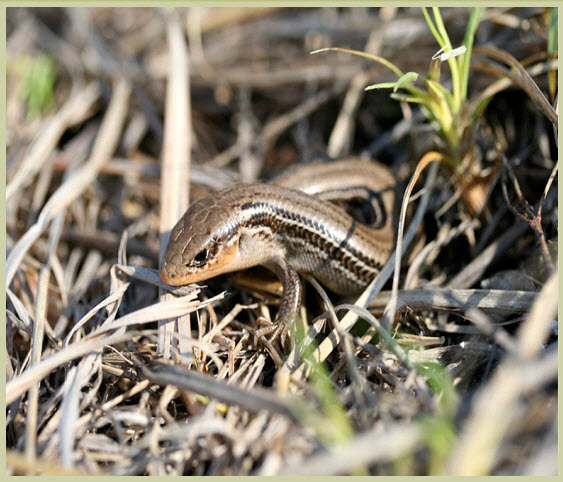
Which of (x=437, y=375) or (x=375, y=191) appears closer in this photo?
(x=437, y=375)

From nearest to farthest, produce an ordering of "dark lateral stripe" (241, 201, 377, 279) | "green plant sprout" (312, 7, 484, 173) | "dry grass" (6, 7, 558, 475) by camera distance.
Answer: "dry grass" (6, 7, 558, 475) → "green plant sprout" (312, 7, 484, 173) → "dark lateral stripe" (241, 201, 377, 279)

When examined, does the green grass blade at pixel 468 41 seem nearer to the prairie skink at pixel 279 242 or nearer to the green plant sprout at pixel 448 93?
the green plant sprout at pixel 448 93

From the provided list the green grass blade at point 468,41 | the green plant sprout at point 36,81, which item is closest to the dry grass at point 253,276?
the green plant sprout at point 36,81

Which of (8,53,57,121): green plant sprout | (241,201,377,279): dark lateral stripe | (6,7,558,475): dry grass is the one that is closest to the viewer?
(6,7,558,475): dry grass

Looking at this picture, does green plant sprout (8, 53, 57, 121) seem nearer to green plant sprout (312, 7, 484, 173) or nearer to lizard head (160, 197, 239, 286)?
lizard head (160, 197, 239, 286)

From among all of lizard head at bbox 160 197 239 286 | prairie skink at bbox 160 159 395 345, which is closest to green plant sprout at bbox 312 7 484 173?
prairie skink at bbox 160 159 395 345

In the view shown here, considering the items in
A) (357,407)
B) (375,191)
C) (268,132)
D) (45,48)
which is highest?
(45,48)

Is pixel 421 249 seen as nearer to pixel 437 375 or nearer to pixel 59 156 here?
pixel 437 375

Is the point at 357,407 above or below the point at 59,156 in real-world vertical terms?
below

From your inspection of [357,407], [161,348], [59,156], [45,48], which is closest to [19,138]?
[59,156]
